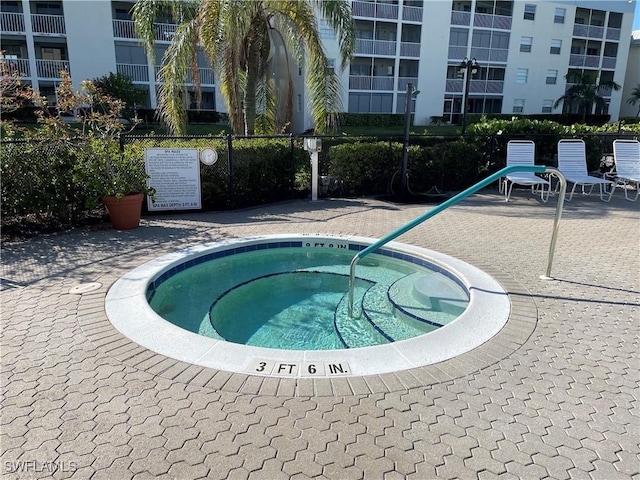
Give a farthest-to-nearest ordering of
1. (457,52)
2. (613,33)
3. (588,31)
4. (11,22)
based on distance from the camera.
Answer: (613,33) → (588,31) → (457,52) → (11,22)

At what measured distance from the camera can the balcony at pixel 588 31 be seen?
3697cm

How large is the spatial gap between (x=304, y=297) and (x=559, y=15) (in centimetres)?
4093

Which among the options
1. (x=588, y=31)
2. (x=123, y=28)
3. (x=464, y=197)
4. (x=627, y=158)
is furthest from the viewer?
(x=588, y=31)

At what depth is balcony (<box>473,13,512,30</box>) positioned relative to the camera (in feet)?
110

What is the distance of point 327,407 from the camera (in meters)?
2.95

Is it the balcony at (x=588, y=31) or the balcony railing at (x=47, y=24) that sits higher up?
the balcony at (x=588, y=31)

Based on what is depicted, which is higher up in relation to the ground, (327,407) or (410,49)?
(410,49)

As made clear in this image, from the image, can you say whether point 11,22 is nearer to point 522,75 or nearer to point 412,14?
point 412,14

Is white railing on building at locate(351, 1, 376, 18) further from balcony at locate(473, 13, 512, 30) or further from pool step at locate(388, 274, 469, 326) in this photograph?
pool step at locate(388, 274, 469, 326)

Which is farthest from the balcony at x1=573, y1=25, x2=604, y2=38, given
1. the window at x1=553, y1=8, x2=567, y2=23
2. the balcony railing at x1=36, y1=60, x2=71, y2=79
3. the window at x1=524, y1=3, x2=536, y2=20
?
the balcony railing at x1=36, y1=60, x2=71, y2=79

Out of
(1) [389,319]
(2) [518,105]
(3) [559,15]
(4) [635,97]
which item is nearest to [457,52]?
(2) [518,105]

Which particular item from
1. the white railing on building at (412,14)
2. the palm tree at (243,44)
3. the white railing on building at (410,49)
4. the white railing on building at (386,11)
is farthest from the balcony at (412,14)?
the palm tree at (243,44)

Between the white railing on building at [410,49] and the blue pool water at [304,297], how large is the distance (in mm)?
29448

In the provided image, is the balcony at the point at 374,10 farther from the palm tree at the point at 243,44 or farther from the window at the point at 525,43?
the palm tree at the point at 243,44
